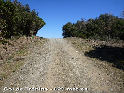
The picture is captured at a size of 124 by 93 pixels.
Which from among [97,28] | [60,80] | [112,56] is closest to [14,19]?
[112,56]

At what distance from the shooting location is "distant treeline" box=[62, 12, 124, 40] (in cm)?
5668

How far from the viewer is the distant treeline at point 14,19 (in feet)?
90.9

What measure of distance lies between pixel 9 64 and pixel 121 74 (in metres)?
10.5

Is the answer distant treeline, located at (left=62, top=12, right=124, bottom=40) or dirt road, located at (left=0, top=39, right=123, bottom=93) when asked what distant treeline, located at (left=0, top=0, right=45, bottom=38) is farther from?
distant treeline, located at (left=62, top=12, right=124, bottom=40)

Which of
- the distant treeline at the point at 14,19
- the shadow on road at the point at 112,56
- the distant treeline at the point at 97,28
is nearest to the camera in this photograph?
the shadow on road at the point at 112,56

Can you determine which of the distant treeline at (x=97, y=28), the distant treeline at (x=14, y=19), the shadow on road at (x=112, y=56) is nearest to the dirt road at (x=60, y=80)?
the shadow on road at (x=112, y=56)

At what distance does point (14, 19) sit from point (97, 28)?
38.1 metres

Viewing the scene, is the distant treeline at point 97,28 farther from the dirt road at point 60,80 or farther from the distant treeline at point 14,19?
the dirt road at point 60,80

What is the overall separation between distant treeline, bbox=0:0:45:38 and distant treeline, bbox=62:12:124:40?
1729 cm

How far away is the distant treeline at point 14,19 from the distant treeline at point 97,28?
17.3 m

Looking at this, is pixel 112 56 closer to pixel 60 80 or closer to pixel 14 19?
pixel 60 80

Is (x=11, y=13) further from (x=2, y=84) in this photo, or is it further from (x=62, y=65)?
(x=2, y=84)

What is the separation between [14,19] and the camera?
1265 inches

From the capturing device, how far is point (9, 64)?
57.6ft
